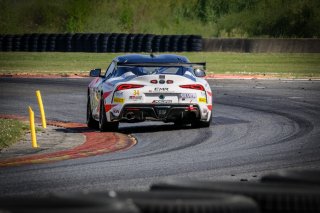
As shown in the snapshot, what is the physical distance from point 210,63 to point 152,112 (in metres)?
33.0

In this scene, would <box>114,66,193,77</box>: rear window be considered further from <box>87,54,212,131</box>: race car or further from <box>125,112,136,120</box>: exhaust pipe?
<box>125,112,136,120</box>: exhaust pipe

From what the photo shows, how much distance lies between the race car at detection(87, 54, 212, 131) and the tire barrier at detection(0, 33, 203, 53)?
34.2m

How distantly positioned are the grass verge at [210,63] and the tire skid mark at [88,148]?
22.7 metres

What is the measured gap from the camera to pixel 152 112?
17.8m

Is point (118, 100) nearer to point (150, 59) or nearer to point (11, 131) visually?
point (150, 59)

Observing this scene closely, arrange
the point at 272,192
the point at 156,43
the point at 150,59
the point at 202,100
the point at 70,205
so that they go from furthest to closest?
the point at 156,43, the point at 150,59, the point at 202,100, the point at 272,192, the point at 70,205

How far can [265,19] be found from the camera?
72.8 metres

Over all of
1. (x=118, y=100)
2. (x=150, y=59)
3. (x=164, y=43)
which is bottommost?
(x=164, y=43)

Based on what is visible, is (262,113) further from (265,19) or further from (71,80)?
(265,19)

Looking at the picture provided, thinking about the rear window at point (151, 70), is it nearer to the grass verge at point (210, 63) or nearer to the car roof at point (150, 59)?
the car roof at point (150, 59)

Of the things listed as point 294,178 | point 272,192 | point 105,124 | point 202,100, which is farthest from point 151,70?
point 272,192

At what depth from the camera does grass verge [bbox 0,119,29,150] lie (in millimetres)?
15978

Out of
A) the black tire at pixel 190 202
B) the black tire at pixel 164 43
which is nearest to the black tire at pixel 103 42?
the black tire at pixel 164 43

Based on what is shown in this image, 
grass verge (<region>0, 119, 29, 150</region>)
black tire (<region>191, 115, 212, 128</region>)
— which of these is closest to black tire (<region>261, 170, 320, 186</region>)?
grass verge (<region>0, 119, 29, 150</region>)
